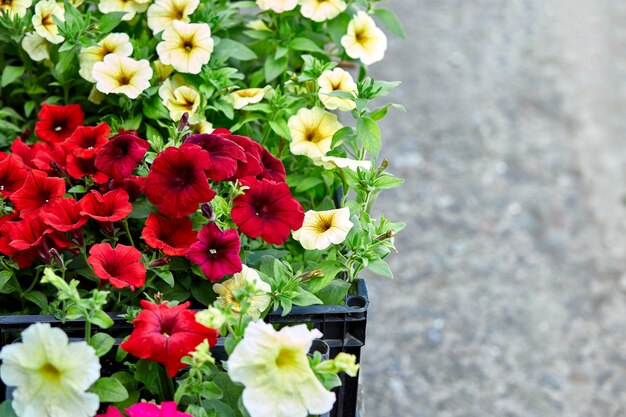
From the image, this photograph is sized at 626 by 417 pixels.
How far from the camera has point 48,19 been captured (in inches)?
52.6

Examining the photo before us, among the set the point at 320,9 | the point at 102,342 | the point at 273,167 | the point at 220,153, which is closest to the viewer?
the point at 102,342

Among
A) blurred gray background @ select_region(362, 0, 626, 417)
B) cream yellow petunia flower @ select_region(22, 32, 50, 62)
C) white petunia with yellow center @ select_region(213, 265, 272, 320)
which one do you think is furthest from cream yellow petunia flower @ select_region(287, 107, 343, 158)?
blurred gray background @ select_region(362, 0, 626, 417)

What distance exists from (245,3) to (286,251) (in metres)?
0.59

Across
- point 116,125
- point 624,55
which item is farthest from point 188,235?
point 624,55

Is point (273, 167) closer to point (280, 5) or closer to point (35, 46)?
point (280, 5)

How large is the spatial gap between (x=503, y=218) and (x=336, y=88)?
182 centimetres

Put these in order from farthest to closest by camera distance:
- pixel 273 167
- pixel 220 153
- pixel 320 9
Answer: pixel 320 9
pixel 273 167
pixel 220 153

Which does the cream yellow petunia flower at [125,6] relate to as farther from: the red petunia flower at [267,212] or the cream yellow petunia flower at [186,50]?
the red petunia flower at [267,212]

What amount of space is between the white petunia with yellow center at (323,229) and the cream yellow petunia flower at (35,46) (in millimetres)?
587

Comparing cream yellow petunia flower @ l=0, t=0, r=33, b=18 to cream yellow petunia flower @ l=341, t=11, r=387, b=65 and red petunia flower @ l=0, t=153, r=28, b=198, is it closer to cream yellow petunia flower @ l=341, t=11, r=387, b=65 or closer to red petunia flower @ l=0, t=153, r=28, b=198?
red petunia flower @ l=0, t=153, r=28, b=198

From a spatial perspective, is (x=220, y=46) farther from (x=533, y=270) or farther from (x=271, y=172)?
(x=533, y=270)

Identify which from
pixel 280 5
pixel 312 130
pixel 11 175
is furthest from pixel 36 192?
pixel 280 5

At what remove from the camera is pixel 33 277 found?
1.15m

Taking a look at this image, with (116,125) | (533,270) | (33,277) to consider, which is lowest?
(533,270)
